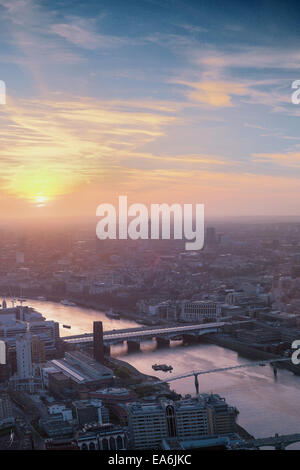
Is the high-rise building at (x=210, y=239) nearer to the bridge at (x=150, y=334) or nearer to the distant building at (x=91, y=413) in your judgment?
the bridge at (x=150, y=334)

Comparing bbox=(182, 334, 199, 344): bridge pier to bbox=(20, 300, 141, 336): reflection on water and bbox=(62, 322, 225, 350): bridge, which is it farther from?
bbox=(20, 300, 141, 336): reflection on water

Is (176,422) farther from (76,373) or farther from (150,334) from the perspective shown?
(150,334)

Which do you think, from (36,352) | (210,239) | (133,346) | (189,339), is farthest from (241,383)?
(210,239)

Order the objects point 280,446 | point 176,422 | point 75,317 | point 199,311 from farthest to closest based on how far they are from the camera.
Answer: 1. point 75,317
2. point 199,311
3. point 176,422
4. point 280,446

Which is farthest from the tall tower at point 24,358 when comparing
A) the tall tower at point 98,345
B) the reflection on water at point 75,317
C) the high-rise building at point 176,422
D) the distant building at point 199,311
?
the distant building at point 199,311

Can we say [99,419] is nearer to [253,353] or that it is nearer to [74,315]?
[253,353]

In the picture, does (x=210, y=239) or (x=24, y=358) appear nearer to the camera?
(x=24, y=358)
